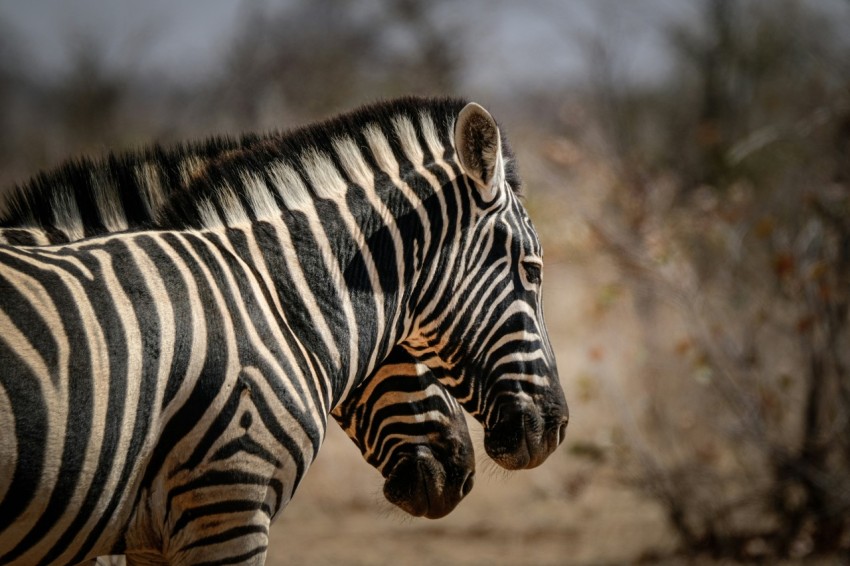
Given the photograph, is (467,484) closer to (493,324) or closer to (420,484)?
(420,484)

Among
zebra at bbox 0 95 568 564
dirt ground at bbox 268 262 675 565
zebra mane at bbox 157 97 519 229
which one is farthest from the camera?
dirt ground at bbox 268 262 675 565

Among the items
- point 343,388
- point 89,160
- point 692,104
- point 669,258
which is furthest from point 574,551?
point 692,104

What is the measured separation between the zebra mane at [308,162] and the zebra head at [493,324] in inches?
7.2

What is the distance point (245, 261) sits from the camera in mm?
2943

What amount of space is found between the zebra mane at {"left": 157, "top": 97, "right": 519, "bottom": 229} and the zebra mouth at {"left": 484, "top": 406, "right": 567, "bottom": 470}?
982 mm

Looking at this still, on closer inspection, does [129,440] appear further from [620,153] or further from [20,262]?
[620,153]

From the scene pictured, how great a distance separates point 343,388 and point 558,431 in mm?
849

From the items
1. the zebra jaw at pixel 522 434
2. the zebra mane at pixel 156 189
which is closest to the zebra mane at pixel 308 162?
the zebra mane at pixel 156 189

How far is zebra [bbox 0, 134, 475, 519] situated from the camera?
10.2ft

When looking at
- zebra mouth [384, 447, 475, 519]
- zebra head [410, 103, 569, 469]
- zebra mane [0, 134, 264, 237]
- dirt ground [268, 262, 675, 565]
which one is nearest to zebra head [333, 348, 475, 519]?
zebra mouth [384, 447, 475, 519]

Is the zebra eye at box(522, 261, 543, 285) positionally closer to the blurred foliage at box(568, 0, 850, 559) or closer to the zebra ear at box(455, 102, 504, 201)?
the zebra ear at box(455, 102, 504, 201)

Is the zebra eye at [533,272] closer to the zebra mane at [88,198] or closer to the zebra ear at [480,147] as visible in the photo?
the zebra ear at [480,147]

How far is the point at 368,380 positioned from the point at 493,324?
616 millimetres

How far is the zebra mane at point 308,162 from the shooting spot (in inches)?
120
